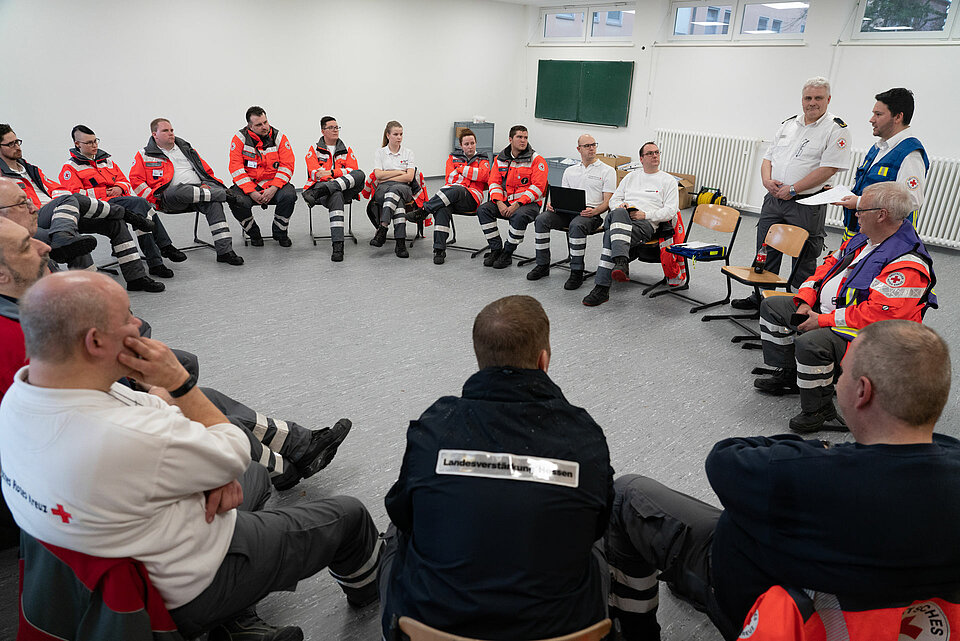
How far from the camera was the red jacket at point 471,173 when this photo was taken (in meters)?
5.84

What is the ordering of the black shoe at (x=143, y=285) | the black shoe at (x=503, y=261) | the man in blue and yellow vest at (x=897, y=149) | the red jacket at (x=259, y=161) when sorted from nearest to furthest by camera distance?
the man in blue and yellow vest at (x=897, y=149), the black shoe at (x=143, y=285), the black shoe at (x=503, y=261), the red jacket at (x=259, y=161)

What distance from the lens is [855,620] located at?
117 cm

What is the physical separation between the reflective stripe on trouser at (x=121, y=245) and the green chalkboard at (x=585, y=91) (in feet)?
22.9

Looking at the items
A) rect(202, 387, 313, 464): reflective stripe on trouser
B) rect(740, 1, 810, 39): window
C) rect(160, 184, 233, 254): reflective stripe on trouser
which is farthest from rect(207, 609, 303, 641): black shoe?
rect(740, 1, 810, 39): window

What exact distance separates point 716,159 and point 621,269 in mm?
3998

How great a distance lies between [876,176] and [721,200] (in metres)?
3.64

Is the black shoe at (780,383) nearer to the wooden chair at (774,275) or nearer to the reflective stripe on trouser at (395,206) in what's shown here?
the wooden chair at (774,275)

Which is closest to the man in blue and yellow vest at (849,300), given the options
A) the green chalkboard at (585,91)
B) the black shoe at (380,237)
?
the black shoe at (380,237)

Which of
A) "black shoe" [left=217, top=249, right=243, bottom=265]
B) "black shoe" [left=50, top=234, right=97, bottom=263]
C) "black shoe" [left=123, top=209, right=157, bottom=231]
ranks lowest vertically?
"black shoe" [left=217, top=249, right=243, bottom=265]

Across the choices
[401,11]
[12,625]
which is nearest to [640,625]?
[12,625]

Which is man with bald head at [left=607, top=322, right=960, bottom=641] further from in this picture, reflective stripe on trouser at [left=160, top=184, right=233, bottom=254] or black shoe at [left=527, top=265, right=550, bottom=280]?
reflective stripe on trouser at [left=160, top=184, right=233, bottom=254]

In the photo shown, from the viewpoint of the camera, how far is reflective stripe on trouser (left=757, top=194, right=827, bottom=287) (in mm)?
4328

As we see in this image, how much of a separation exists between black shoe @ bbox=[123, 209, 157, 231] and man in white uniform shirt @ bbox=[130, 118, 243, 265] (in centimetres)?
49

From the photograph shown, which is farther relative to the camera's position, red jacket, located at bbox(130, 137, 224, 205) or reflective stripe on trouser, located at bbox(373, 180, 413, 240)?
reflective stripe on trouser, located at bbox(373, 180, 413, 240)
